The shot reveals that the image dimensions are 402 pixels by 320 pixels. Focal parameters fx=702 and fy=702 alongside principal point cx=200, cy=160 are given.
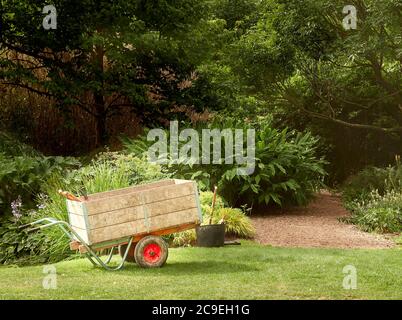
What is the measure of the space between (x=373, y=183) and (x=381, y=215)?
3.08 meters

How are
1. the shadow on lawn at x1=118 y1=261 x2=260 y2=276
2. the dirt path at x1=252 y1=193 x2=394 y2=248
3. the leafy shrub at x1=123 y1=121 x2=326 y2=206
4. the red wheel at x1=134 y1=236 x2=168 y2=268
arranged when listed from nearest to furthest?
the shadow on lawn at x1=118 y1=261 x2=260 y2=276
the red wheel at x1=134 y1=236 x2=168 y2=268
the dirt path at x1=252 y1=193 x2=394 y2=248
the leafy shrub at x1=123 y1=121 x2=326 y2=206

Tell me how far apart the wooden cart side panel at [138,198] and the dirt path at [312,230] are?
2.38 metres

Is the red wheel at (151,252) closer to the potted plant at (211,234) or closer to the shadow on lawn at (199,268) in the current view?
the shadow on lawn at (199,268)

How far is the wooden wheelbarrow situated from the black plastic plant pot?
1269mm

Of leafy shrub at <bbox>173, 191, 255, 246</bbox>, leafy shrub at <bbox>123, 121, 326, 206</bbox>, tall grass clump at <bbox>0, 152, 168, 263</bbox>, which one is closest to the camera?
tall grass clump at <bbox>0, 152, 168, 263</bbox>

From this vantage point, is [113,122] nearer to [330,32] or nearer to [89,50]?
[89,50]

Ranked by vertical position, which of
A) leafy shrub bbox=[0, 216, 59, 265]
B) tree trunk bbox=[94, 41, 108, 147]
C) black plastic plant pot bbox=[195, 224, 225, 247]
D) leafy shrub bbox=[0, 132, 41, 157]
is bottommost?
leafy shrub bbox=[0, 216, 59, 265]

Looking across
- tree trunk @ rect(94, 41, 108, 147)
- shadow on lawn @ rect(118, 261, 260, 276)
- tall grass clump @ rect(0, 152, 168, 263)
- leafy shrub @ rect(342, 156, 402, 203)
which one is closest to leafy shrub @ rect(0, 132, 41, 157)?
tall grass clump @ rect(0, 152, 168, 263)

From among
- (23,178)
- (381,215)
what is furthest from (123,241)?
(381,215)

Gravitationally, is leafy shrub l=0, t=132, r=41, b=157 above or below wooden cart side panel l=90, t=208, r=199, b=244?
above

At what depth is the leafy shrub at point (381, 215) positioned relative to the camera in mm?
11289

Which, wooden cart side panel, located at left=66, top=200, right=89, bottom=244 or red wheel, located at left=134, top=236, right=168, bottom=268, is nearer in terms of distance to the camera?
wooden cart side panel, located at left=66, top=200, right=89, bottom=244

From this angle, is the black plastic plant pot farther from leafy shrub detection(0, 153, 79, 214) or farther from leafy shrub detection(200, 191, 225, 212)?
leafy shrub detection(0, 153, 79, 214)

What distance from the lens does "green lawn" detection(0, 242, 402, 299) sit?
6.35 metres
